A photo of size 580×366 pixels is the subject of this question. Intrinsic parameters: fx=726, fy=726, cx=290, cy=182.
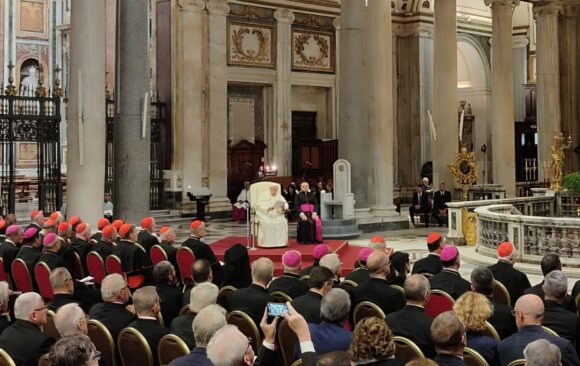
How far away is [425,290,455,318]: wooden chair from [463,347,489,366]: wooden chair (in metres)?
1.73

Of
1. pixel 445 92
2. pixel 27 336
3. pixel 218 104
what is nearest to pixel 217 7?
pixel 218 104

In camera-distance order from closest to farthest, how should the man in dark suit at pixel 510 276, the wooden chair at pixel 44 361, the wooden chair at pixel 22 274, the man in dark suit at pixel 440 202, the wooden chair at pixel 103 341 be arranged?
the wooden chair at pixel 44 361 → the wooden chair at pixel 103 341 → the man in dark suit at pixel 510 276 → the wooden chair at pixel 22 274 → the man in dark suit at pixel 440 202

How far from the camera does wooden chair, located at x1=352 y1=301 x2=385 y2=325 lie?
5629 millimetres

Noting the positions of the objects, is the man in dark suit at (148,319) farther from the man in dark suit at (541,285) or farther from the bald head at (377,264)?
the man in dark suit at (541,285)

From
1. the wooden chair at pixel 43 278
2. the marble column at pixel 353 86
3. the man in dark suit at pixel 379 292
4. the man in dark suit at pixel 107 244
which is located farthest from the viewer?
the marble column at pixel 353 86

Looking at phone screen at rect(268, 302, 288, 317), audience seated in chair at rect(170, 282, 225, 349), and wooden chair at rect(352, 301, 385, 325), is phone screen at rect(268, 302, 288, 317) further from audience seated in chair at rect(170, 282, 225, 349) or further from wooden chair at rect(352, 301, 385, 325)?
wooden chair at rect(352, 301, 385, 325)

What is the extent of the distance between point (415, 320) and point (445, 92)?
17708 millimetres

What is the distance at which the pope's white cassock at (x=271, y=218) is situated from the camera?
43.1 ft

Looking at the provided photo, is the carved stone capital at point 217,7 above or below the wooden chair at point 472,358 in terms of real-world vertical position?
above

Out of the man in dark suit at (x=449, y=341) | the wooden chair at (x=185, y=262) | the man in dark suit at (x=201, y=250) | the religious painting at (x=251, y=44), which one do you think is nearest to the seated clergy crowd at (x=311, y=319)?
the man in dark suit at (x=449, y=341)

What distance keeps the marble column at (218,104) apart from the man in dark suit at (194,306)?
16815 millimetres

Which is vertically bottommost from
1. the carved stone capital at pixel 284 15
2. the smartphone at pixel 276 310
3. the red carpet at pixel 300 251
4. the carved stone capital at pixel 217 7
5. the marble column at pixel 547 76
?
the red carpet at pixel 300 251

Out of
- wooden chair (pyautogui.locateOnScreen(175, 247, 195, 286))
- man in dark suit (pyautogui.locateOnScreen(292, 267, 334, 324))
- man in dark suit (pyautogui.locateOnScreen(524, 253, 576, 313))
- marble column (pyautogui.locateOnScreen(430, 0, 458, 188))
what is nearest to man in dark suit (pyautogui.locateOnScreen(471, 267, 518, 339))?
man in dark suit (pyautogui.locateOnScreen(524, 253, 576, 313))

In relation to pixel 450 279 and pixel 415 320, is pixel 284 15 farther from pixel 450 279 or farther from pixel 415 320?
pixel 415 320
